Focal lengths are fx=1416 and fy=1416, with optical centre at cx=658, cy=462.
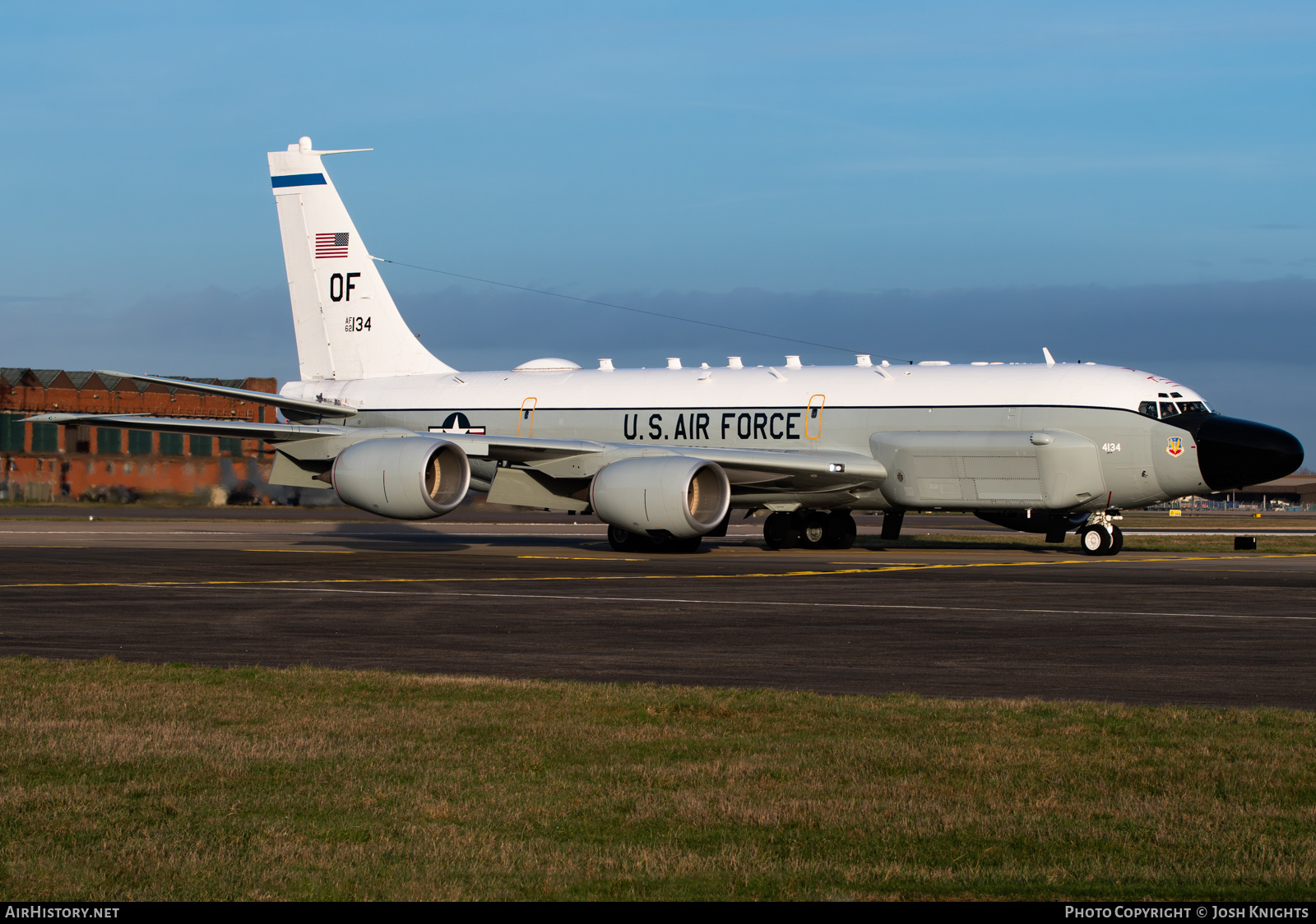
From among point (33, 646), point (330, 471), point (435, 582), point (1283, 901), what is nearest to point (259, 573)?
point (435, 582)

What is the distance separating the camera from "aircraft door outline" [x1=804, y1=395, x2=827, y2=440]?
3253 centimetres

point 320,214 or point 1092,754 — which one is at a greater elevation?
point 320,214

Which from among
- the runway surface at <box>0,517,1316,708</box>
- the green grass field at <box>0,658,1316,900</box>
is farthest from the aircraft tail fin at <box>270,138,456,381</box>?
the green grass field at <box>0,658,1316,900</box>

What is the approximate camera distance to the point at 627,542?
33438 mm

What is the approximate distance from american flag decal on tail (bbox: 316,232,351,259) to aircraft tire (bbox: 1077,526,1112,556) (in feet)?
67.7

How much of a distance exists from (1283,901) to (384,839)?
3.89m

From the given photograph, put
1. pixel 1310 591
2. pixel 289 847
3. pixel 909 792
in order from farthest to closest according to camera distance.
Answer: pixel 1310 591
pixel 909 792
pixel 289 847

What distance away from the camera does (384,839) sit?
657cm

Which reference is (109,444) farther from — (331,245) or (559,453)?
(559,453)

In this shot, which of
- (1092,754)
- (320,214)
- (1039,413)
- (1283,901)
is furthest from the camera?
(320,214)

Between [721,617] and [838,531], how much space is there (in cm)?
1726

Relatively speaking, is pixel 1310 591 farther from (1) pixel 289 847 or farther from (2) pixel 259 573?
(1) pixel 289 847

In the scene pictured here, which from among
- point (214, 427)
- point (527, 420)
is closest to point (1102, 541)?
point (527, 420)

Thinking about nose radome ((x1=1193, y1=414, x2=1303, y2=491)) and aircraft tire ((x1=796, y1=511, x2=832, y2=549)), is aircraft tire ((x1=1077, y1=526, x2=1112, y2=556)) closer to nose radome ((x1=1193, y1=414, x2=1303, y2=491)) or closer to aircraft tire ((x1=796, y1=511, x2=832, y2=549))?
Result: nose radome ((x1=1193, y1=414, x2=1303, y2=491))
